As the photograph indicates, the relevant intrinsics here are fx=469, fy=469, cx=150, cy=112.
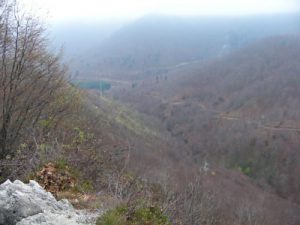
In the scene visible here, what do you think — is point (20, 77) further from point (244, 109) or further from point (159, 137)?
point (244, 109)

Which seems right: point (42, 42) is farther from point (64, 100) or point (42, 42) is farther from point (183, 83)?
point (183, 83)

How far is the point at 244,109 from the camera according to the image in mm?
115375

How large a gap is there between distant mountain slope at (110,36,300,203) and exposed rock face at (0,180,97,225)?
202 feet

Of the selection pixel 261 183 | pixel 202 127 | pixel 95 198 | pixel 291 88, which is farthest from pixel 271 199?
pixel 291 88

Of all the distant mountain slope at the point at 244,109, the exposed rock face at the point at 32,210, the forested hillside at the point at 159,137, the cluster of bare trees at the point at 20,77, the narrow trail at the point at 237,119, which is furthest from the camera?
the narrow trail at the point at 237,119

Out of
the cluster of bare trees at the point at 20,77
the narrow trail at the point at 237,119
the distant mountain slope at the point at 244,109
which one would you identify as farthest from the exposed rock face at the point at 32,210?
the narrow trail at the point at 237,119

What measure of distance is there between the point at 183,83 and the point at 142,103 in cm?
3007

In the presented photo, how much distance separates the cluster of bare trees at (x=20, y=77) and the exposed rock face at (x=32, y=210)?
5063 mm

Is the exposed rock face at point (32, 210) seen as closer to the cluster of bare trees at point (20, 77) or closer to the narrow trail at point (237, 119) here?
the cluster of bare trees at point (20, 77)

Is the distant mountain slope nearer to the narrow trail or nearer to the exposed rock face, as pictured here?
the narrow trail

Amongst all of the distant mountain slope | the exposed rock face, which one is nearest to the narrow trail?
the distant mountain slope

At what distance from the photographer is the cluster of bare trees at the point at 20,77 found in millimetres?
12734

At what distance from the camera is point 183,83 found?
153 m

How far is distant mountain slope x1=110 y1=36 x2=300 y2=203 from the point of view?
78.4 metres
